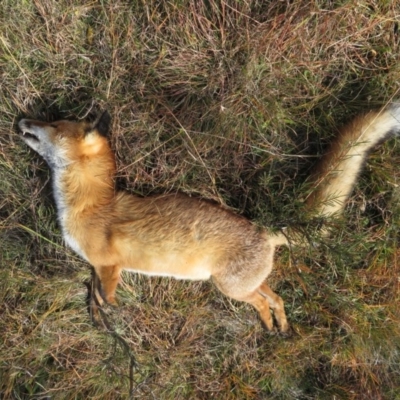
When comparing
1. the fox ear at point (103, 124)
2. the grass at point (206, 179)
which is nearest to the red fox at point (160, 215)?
the fox ear at point (103, 124)

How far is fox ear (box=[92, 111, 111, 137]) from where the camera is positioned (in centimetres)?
281

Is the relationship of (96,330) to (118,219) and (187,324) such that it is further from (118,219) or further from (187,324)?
(118,219)

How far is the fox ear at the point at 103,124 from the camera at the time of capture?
2814 millimetres

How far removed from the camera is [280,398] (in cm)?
354

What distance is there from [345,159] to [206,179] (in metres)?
1.02

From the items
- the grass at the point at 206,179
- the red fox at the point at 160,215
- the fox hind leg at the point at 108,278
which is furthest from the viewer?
the grass at the point at 206,179

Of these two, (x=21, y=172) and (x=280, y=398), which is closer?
(x=21, y=172)

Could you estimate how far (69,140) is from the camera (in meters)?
2.84

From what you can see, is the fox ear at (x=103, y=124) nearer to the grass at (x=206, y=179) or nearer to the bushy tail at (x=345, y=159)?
the grass at (x=206, y=179)

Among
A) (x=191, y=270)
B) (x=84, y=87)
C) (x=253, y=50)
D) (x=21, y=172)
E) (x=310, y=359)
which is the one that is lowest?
(x=310, y=359)

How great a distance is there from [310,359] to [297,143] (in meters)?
1.82

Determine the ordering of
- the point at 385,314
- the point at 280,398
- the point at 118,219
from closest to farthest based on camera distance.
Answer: the point at 118,219, the point at 385,314, the point at 280,398

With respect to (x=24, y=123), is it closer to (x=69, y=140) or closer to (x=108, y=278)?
(x=69, y=140)

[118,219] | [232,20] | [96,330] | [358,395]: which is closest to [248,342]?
[358,395]
